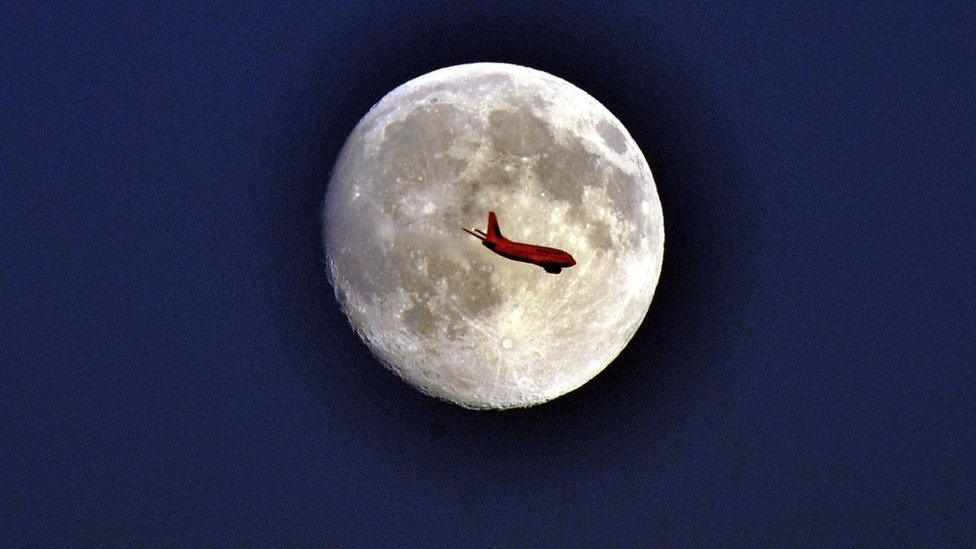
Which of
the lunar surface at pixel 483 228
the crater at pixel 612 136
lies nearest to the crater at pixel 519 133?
the lunar surface at pixel 483 228

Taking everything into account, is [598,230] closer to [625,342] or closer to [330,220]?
[625,342]

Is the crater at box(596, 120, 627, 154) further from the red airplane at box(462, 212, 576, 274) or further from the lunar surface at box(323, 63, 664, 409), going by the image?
the red airplane at box(462, 212, 576, 274)

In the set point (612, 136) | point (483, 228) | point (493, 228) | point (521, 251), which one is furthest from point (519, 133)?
point (521, 251)

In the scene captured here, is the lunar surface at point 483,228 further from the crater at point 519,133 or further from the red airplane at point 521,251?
the red airplane at point 521,251

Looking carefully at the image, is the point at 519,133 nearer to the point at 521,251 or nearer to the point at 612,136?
the point at 612,136

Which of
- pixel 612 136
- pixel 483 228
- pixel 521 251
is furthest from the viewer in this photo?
pixel 612 136

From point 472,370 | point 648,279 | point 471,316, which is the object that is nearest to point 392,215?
point 471,316
